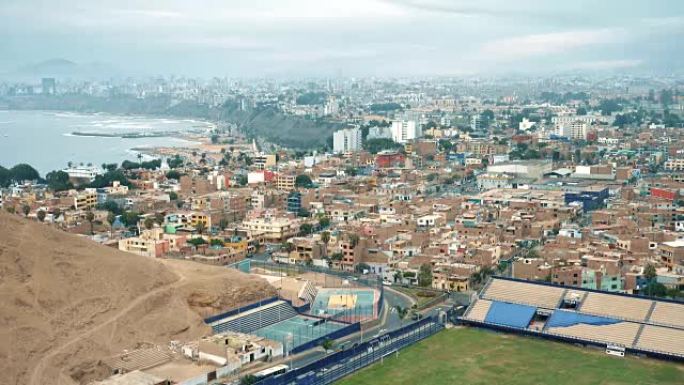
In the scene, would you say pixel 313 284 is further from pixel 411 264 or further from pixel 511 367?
pixel 511 367

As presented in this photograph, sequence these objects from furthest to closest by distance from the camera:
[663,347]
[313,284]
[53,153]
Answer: [53,153]
[313,284]
[663,347]

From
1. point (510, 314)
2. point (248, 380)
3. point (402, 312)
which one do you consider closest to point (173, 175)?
point (402, 312)

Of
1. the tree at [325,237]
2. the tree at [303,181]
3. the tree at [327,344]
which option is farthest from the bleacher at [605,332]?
the tree at [303,181]

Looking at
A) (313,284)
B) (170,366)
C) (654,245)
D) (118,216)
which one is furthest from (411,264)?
(118,216)

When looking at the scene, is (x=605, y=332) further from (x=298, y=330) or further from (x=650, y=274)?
(x=298, y=330)

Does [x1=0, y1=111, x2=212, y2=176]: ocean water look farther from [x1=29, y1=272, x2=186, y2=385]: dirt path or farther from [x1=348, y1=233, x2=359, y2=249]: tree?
[x1=29, y1=272, x2=186, y2=385]: dirt path

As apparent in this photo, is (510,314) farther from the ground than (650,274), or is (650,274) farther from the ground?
(650,274)
